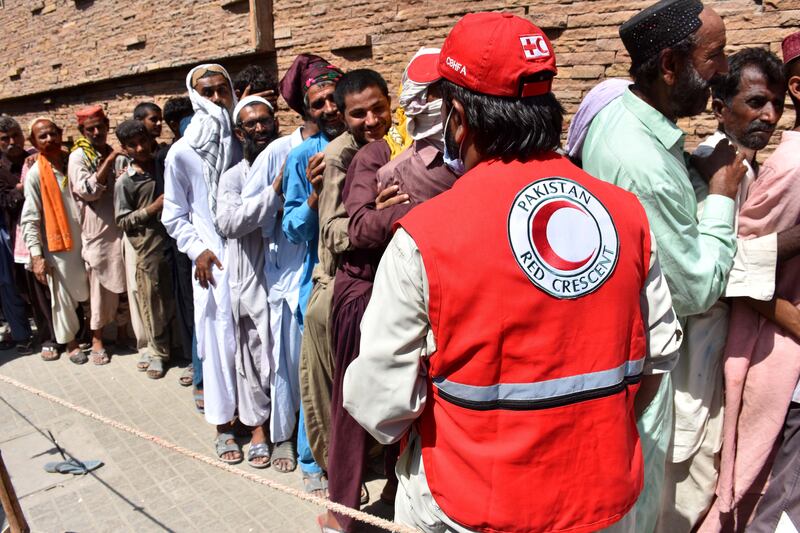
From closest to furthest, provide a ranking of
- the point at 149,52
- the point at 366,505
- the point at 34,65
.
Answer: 1. the point at 366,505
2. the point at 149,52
3. the point at 34,65

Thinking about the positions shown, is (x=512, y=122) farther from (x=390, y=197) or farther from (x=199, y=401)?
(x=199, y=401)

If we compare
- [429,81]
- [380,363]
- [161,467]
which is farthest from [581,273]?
[161,467]

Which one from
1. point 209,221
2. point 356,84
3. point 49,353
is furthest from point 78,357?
point 356,84

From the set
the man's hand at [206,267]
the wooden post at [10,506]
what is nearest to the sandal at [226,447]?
the man's hand at [206,267]

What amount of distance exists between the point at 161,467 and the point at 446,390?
300 centimetres

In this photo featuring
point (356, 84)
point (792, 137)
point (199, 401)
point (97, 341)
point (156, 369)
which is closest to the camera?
point (792, 137)

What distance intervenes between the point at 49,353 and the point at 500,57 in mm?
5880

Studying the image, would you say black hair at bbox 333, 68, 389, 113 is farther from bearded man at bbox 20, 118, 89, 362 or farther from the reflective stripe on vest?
bearded man at bbox 20, 118, 89, 362

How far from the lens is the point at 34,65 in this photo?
11750 millimetres

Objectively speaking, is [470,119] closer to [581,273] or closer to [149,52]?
[581,273]

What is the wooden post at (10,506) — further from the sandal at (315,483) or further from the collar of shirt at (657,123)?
the collar of shirt at (657,123)

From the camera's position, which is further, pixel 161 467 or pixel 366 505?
pixel 161 467

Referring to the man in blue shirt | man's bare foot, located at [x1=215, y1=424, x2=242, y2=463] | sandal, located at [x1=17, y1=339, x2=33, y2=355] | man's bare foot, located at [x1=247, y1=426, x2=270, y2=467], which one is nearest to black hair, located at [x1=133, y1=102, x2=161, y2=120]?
the man in blue shirt

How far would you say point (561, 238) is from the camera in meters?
1.30
